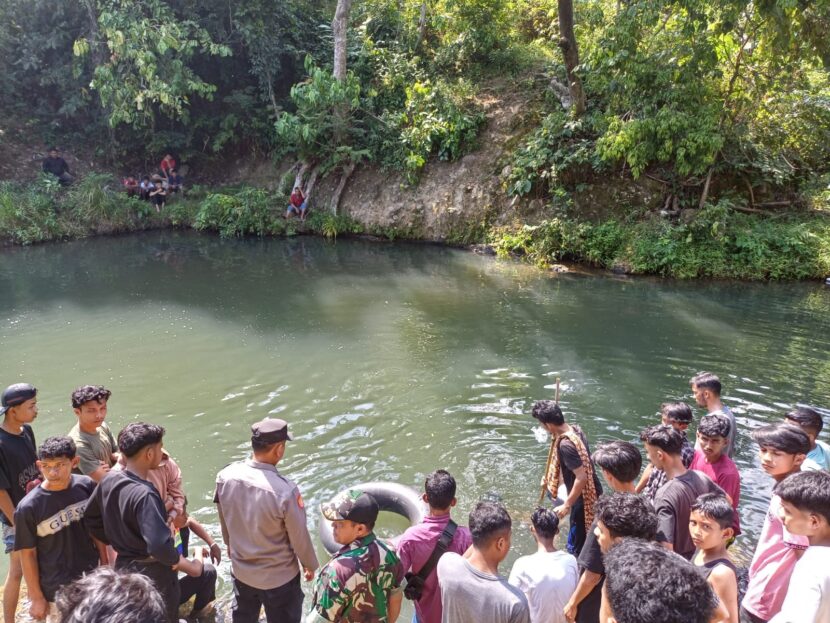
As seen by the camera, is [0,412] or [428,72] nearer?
[0,412]

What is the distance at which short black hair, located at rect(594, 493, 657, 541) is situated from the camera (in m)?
2.68

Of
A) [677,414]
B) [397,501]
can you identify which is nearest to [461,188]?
[397,501]

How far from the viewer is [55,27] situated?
18.6 m

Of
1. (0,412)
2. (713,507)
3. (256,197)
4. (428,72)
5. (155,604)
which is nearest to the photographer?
(155,604)

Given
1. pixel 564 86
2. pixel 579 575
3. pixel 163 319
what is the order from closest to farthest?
1. pixel 579 575
2. pixel 163 319
3. pixel 564 86

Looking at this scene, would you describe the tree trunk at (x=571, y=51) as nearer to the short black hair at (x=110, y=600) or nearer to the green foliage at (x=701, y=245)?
the green foliage at (x=701, y=245)

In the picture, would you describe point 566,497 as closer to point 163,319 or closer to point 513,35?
point 163,319

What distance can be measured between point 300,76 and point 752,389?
17939mm

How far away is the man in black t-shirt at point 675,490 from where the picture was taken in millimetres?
3314

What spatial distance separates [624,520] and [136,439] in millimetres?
2459

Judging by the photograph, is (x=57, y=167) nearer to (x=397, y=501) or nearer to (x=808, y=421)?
(x=397, y=501)

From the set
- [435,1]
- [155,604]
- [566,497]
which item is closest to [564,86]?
[435,1]

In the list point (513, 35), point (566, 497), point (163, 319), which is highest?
point (513, 35)

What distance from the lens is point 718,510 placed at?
2.72 metres
